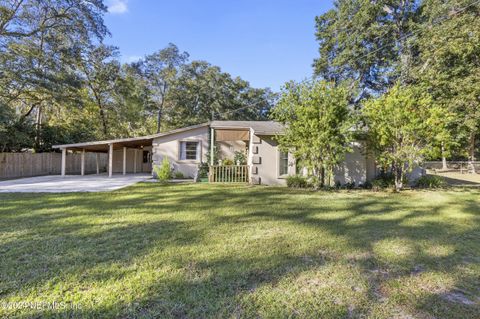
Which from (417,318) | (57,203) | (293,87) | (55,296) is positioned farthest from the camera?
(293,87)

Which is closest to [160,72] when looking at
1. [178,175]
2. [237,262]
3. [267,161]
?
[178,175]

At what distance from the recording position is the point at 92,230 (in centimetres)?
474

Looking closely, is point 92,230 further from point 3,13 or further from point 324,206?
point 3,13

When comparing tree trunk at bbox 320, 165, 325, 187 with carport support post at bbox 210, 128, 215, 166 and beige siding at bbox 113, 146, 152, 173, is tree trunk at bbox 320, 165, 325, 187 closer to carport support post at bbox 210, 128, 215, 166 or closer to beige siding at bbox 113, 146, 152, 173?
carport support post at bbox 210, 128, 215, 166

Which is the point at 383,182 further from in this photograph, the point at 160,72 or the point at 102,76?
the point at 160,72

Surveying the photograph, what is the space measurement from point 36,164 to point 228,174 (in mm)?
13296

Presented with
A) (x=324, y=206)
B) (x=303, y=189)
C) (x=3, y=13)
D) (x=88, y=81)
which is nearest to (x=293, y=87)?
(x=303, y=189)

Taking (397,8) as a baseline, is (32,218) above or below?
below

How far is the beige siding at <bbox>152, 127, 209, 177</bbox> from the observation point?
14.4 m

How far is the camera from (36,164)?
16297 millimetres

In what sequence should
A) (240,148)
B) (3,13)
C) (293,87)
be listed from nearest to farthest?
(293,87) < (3,13) < (240,148)

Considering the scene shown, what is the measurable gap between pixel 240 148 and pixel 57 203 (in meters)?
11.4

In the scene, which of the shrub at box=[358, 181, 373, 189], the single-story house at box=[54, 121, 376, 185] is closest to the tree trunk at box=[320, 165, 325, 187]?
the single-story house at box=[54, 121, 376, 185]

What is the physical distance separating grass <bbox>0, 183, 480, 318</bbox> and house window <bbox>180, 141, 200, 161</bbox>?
26.0ft
